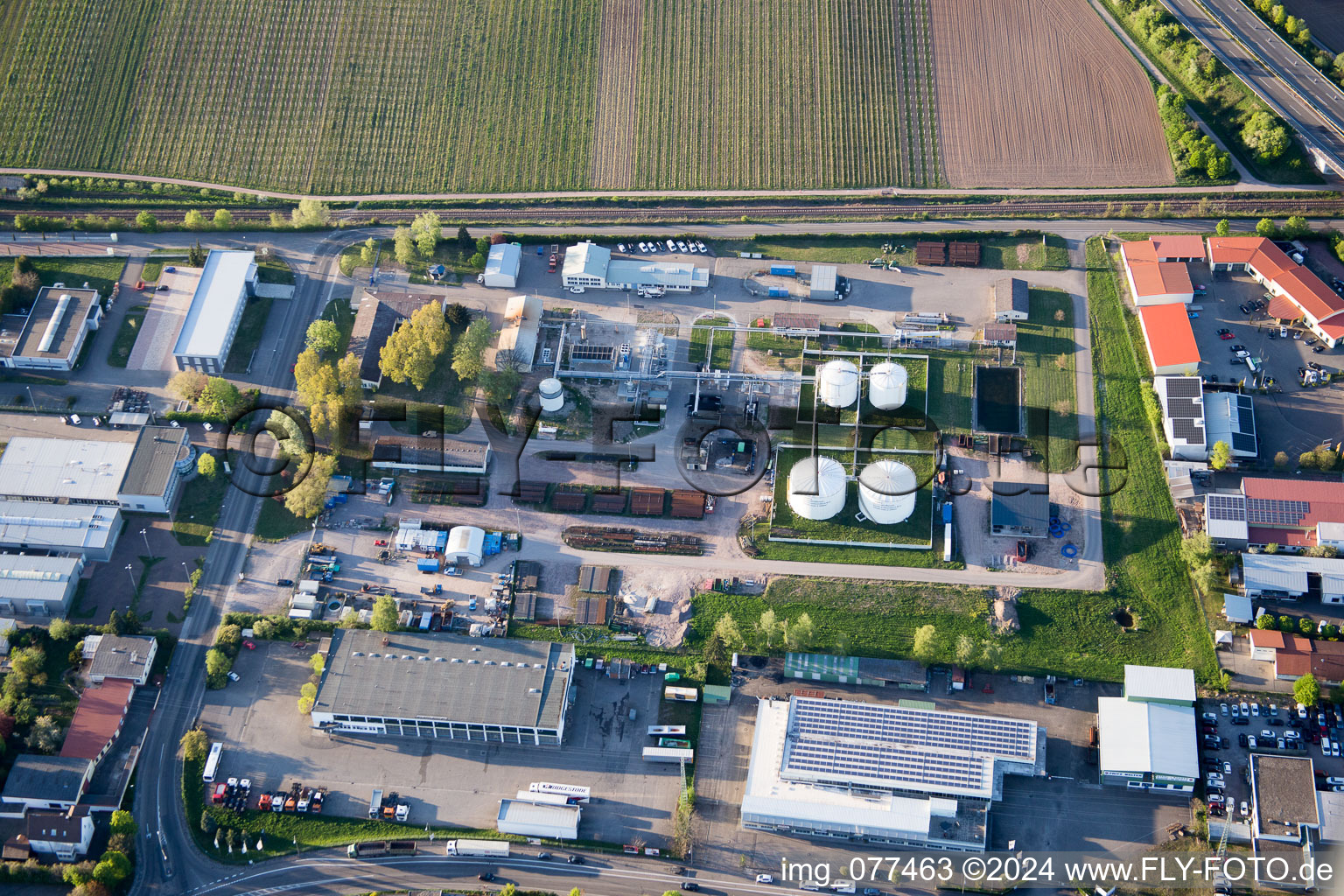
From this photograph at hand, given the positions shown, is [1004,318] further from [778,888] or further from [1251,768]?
[778,888]

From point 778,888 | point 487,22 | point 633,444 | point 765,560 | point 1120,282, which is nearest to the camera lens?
point 778,888

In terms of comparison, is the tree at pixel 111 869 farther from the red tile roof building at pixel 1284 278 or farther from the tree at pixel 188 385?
the red tile roof building at pixel 1284 278

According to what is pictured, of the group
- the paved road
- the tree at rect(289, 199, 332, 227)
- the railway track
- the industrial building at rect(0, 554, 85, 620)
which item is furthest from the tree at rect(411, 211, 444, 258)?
the paved road

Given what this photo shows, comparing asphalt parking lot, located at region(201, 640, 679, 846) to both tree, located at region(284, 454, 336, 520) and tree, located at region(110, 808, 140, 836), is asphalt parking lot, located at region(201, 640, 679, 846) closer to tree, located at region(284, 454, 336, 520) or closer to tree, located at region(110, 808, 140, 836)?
tree, located at region(110, 808, 140, 836)

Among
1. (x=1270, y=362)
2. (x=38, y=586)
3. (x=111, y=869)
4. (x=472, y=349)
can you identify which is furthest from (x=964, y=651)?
(x=38, y=586)

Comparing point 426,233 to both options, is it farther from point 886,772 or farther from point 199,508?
point 886,772

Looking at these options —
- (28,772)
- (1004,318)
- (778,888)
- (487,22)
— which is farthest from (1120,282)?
(28,772)
